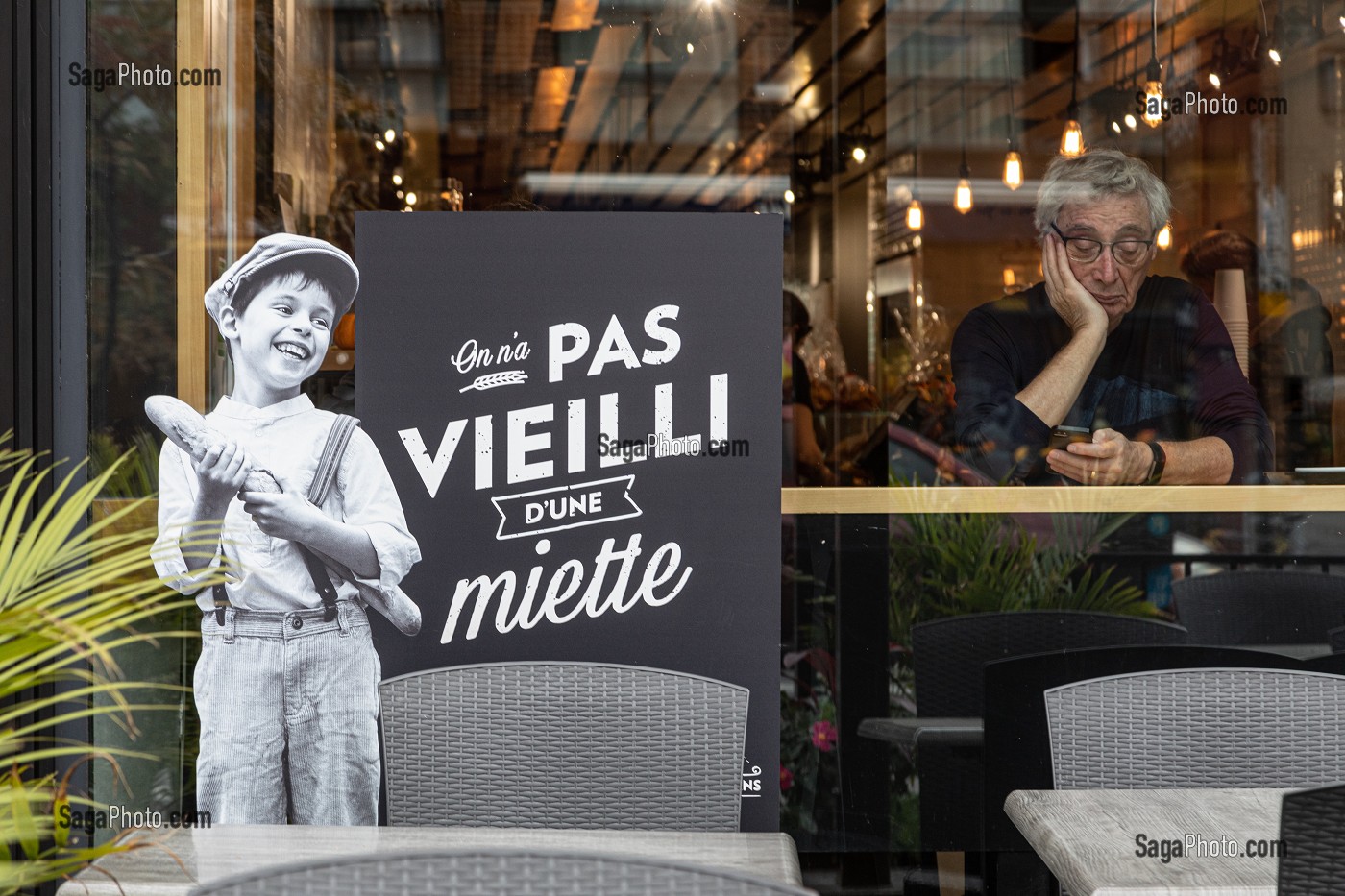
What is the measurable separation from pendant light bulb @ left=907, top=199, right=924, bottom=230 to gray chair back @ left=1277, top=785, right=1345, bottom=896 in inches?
124

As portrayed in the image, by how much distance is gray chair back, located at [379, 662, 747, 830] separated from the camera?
210 cm

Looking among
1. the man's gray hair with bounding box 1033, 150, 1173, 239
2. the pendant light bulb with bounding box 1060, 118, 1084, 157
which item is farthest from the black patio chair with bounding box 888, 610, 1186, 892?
the pendant light bulb with bounding box 1060, 118, 1084, 157

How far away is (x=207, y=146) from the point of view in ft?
10.0

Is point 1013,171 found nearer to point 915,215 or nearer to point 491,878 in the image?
point 915,215

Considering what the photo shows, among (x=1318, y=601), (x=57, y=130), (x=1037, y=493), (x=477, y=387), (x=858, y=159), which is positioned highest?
(x=858, y=159)

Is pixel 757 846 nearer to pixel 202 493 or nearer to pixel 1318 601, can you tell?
pixel 202 493

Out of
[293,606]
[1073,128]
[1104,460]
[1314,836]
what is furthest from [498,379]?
[1073,128]

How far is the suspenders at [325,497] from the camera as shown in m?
2.72

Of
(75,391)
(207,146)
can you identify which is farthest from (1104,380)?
(75,391)

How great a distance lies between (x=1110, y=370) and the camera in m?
3.67

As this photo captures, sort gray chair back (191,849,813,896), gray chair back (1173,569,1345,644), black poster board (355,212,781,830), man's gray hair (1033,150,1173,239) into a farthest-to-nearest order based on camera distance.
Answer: man's gray hair (1033,150,1173,239) → gray chair back (1173,569,1345,644) → black poster board (355,212,781,830) → gray chair back (191,849,813,896)

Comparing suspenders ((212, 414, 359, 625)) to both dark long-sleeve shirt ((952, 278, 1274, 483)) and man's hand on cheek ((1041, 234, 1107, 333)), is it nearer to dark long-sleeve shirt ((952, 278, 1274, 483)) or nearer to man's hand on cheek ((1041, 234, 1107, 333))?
dark long-sleeve shirt ((952, 278, 1274, 483))

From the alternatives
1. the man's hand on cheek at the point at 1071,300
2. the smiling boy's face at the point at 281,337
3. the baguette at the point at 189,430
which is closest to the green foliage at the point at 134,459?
the baguette at the point at 189,430

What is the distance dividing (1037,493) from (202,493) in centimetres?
231
